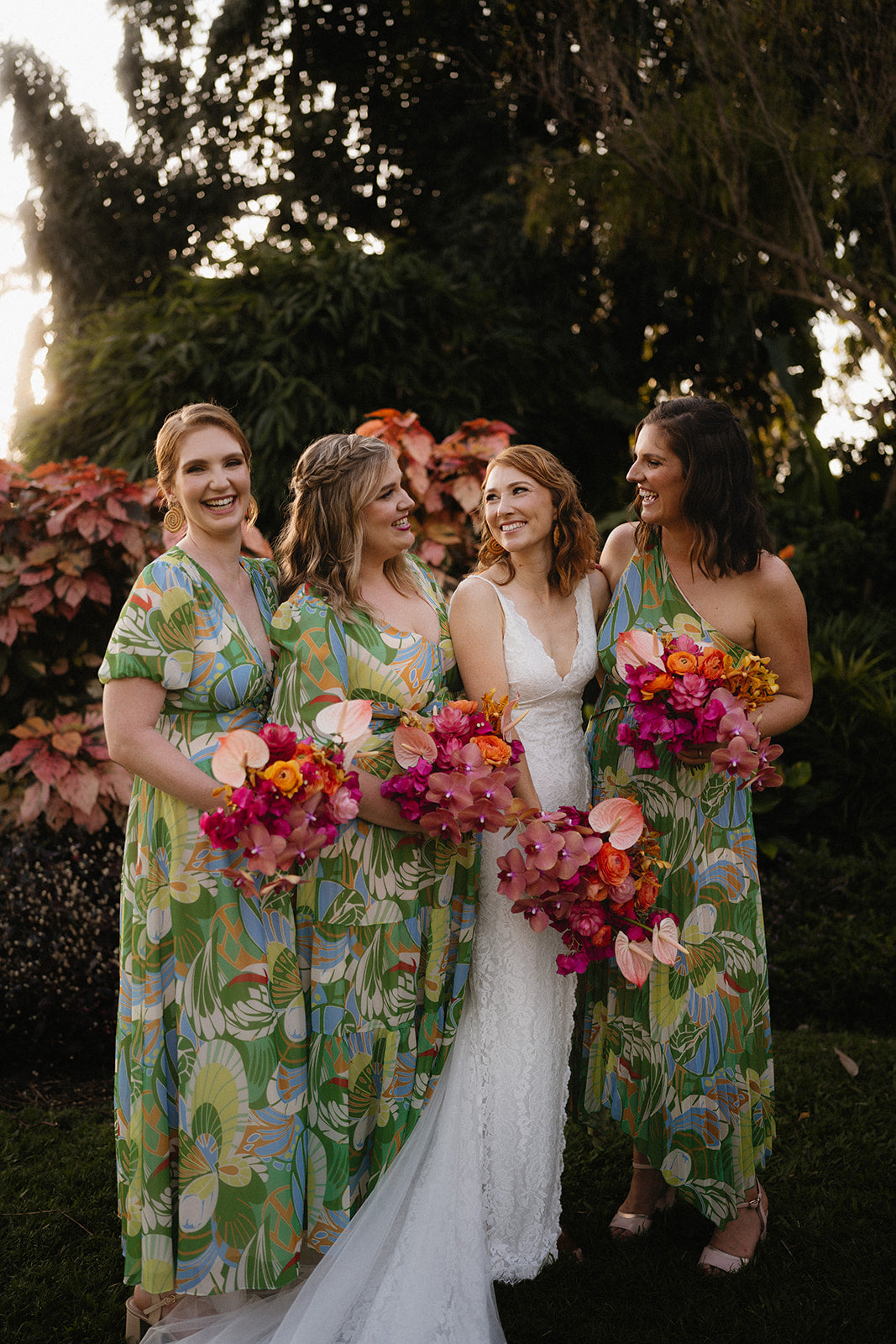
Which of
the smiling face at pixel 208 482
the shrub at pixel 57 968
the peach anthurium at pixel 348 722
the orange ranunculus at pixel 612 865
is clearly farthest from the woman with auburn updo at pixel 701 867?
the shrub at pixel 57 968

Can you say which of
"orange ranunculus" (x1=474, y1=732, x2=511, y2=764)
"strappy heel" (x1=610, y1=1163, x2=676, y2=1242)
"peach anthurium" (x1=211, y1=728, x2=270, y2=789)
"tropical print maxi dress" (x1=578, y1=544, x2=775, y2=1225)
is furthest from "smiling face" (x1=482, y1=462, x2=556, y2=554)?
"strappy heel" (x1=610, y1=1163, x2=676, y2=1242)

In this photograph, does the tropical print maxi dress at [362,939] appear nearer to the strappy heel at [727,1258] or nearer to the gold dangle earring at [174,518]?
the gold dangle earring at [174,518]

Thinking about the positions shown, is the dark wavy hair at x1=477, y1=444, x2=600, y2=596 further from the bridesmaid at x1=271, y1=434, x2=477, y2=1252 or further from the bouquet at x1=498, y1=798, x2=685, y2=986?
the bouquet at x1=498, y1=798, x2=685, y2=986

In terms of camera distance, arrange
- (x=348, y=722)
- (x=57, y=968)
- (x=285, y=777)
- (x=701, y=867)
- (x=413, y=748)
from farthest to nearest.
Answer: (x=57, y=968)
(x=701, y=867)
(x=413, y=748)
(x=348, y=722)
(x=285, y=777)

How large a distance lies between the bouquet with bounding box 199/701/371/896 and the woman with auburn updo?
3.44 ft

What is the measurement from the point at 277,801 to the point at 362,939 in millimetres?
644

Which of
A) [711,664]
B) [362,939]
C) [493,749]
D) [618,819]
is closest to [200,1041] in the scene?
[362,939]

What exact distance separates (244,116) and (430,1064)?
8617 millimetres

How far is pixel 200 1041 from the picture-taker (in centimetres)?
244

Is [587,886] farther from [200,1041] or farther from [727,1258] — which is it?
[727,1258]

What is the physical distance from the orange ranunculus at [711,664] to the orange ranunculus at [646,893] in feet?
1.81

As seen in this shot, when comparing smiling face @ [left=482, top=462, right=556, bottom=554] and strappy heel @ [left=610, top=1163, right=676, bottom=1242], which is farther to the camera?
strappy heel @ [left=610, top=1163, right=676, bottom=1242]

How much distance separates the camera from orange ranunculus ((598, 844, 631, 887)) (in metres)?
2.49

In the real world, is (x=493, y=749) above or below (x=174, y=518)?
below
